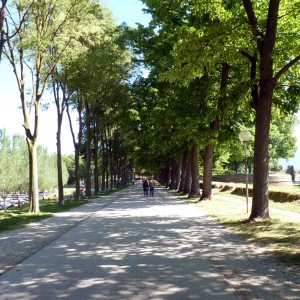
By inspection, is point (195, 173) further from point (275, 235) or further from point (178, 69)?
point (275, 235)

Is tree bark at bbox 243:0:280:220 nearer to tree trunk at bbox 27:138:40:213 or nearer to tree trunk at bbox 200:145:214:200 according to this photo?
tree trunk at bbox 27:138:40:213

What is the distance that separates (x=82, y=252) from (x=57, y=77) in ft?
56.8

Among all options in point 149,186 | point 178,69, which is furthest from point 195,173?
point 178,69

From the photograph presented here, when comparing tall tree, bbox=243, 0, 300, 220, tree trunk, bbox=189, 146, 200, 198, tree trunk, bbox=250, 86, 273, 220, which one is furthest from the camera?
tree trunk, bbox=189, 146, 200, 198

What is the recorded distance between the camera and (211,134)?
22297 millimetres

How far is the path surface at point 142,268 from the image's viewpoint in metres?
5.77

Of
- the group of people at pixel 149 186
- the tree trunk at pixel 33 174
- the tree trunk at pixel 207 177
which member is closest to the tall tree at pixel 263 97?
the tree trunk at pixel 33 174

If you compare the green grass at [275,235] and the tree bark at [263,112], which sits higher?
the tree bark at [263,112]

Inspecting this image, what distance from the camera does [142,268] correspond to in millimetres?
7281

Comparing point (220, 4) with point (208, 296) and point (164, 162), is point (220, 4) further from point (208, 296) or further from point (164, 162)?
point (164, 162)

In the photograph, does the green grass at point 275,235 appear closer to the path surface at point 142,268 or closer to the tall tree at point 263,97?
the path surface at point 142,268

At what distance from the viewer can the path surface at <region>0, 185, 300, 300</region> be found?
18.9ft

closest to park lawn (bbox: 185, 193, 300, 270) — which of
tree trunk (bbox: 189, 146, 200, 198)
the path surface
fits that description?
the path surface

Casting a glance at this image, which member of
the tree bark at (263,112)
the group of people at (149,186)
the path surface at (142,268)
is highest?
the tree bark at (263,112)
